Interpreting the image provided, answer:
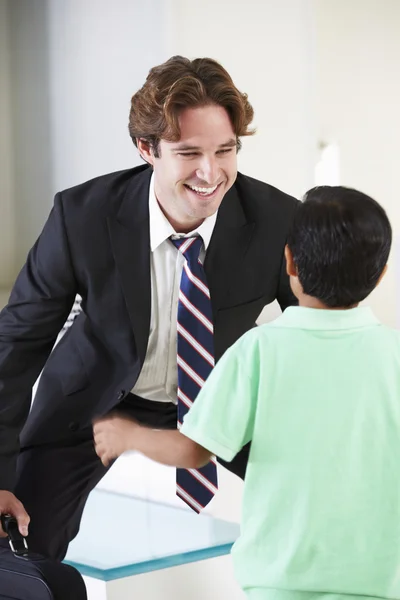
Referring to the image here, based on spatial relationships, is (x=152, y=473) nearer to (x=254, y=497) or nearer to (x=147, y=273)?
(x=147, y=273)

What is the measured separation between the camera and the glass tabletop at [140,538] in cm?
240

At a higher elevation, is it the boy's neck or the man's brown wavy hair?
the man's brown wavy hair

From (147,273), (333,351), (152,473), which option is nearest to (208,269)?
→ (147,273)

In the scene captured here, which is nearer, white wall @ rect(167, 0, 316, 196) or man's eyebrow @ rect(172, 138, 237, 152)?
man's eyebrow @ rect(172, 138, 237, 152)

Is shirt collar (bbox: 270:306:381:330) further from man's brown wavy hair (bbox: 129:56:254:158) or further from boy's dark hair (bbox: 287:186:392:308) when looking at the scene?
man's brown wavy hair (bbox: 129:56:254:158)

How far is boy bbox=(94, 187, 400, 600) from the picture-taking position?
4.32 ft

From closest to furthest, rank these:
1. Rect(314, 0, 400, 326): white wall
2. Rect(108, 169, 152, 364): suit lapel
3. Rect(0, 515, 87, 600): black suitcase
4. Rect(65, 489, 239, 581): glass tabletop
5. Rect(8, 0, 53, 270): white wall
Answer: Rect(0, 515, 87, 600): black suitcase < Rect(108, 169, 152, 364): suit lapel < Rect(65, 489, 239, 581): glass tabletop < Rect(8, 0, 53, 270): white wall < Rect(314, 0, 400, 326): white wall

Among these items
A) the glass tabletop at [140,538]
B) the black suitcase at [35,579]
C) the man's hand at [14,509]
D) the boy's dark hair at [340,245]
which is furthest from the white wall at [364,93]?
the boy's dark hair at [340,245]

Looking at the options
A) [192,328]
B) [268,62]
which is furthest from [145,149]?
[268,62]

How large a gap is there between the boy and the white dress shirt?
74 centimetres

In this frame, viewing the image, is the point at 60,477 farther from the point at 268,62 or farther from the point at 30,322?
→ the point at 268,62

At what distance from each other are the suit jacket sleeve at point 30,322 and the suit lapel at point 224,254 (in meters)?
0.27

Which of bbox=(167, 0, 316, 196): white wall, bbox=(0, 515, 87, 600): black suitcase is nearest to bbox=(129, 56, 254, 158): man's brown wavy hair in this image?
bbox=(0, 515, 87, 600): black suitcase

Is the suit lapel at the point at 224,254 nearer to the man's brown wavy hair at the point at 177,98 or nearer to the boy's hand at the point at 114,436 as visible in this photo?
the man's brown wavy hair at the point at 177,98
